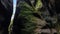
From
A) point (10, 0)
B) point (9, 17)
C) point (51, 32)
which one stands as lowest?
point (51, 32)

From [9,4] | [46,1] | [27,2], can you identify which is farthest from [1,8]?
[46,1]

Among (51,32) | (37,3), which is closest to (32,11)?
(37,3)

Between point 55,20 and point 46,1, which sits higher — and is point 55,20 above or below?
below

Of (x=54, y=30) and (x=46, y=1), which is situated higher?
(x=46, y=1)

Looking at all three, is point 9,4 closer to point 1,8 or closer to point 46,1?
point 1,8

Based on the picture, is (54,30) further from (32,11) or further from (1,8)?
(1,8)

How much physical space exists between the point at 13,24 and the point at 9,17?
0.05 meters

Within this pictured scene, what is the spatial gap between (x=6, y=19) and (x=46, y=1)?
28cm

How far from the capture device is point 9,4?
0.99m

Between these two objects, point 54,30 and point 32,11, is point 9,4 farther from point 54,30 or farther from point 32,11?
point 54,30

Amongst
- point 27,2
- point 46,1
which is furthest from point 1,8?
point 46,1

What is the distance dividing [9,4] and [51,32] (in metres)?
0.31

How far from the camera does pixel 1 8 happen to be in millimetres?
967

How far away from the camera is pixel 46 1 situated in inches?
40.3
